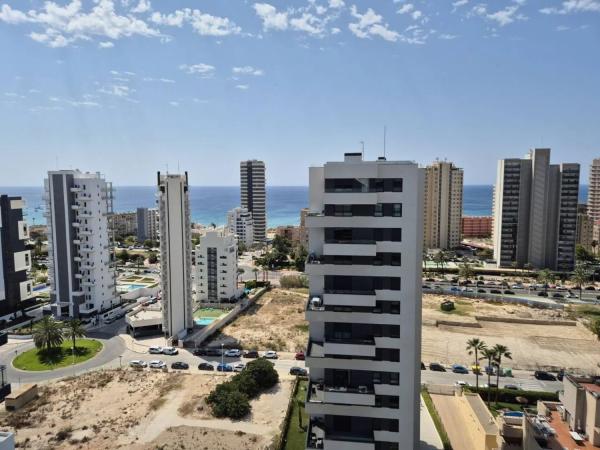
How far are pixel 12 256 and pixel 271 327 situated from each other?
36.8 meters

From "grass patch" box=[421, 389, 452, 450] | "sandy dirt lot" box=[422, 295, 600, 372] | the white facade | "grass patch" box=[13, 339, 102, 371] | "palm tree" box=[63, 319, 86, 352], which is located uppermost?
the white facade

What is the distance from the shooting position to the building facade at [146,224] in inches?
5630

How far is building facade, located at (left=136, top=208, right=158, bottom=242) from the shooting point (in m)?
143

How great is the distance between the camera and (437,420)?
34.1 metres

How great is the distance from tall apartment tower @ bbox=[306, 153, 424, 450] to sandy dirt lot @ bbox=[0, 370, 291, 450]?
1305 cm

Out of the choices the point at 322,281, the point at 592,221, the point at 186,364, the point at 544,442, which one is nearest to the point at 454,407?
the point at 544,442

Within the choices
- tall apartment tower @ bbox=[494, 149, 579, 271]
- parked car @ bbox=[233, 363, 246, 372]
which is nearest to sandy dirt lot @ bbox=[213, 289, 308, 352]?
parked car @ bbox=[233, 363, 246, 372]

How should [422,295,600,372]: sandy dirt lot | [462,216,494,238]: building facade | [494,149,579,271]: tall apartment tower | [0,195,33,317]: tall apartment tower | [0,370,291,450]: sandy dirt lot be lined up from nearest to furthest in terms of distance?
1. [0,370,291,450]: sandy dirt lot
2. [422,295,600,372]: sandy dirt lot
3. [0,195,33,317]: tall apartment tower
4. [494,149,579,271]: tall apartment tower
5. [462,216,494,238]: building facade

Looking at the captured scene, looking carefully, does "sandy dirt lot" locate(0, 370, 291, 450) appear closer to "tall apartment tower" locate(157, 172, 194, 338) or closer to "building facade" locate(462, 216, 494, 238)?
"tall apartment tower" locate(157, 172, 194, 338)

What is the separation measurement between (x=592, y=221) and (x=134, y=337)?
115641mm

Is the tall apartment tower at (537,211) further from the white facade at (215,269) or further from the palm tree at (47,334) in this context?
the palm tree at (47,334)

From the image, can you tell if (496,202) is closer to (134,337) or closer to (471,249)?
(471,249)

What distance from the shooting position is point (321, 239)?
22.4 m

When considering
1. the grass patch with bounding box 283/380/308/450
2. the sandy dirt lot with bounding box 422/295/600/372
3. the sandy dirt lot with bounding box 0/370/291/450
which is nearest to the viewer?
the grass patch with bounding box 283/380/308/450
